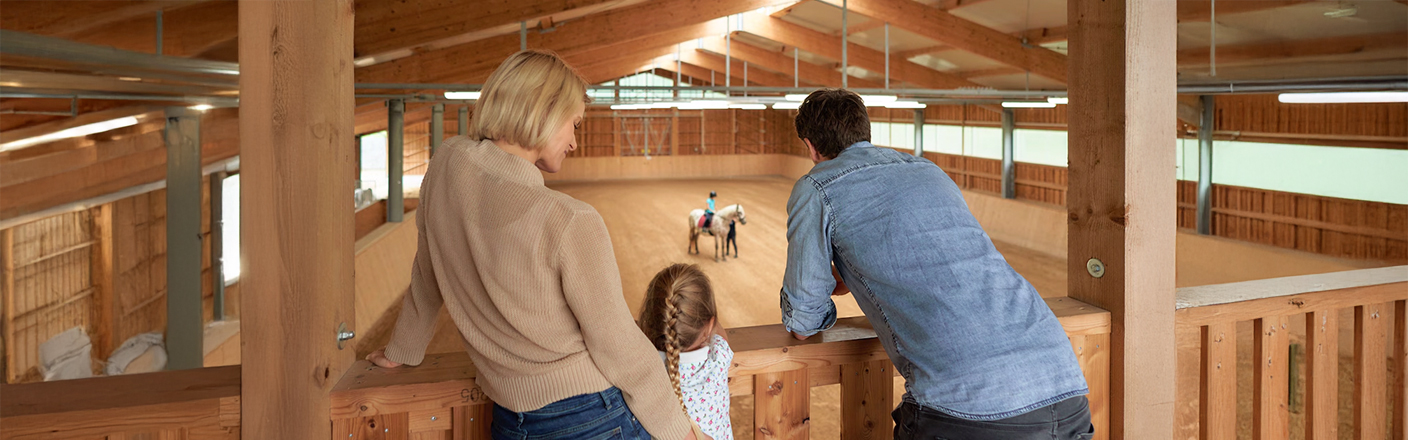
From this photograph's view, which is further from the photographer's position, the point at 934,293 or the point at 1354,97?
the point at 1354,97

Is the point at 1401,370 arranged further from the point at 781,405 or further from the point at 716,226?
the point at 716,226

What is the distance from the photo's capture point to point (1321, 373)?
2.49 meters

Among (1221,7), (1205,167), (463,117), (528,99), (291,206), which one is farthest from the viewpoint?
(463,117)

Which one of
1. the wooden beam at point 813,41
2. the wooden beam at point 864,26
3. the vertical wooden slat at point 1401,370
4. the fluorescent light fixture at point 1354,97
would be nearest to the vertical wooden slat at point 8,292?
the vertical wooden slat at point 1401,370

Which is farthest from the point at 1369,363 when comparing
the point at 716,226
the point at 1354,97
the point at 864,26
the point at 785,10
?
the point at 785,10

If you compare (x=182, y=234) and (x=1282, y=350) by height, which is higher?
(x=182, y=234)

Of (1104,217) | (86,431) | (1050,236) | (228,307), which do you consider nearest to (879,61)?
(1050,236)

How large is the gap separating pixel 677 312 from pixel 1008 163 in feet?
47.7

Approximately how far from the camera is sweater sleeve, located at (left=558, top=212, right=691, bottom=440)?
142cm

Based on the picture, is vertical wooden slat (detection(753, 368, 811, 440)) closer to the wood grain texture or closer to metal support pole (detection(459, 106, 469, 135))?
the wood grain texture

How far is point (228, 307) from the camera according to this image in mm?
7719

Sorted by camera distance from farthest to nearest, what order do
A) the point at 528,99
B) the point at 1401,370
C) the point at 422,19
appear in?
the point at 422,19, the point at 1401,370, the point at 528,99

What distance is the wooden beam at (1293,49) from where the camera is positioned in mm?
7328

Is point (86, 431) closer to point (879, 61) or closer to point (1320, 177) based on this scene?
point (1320, 177)
